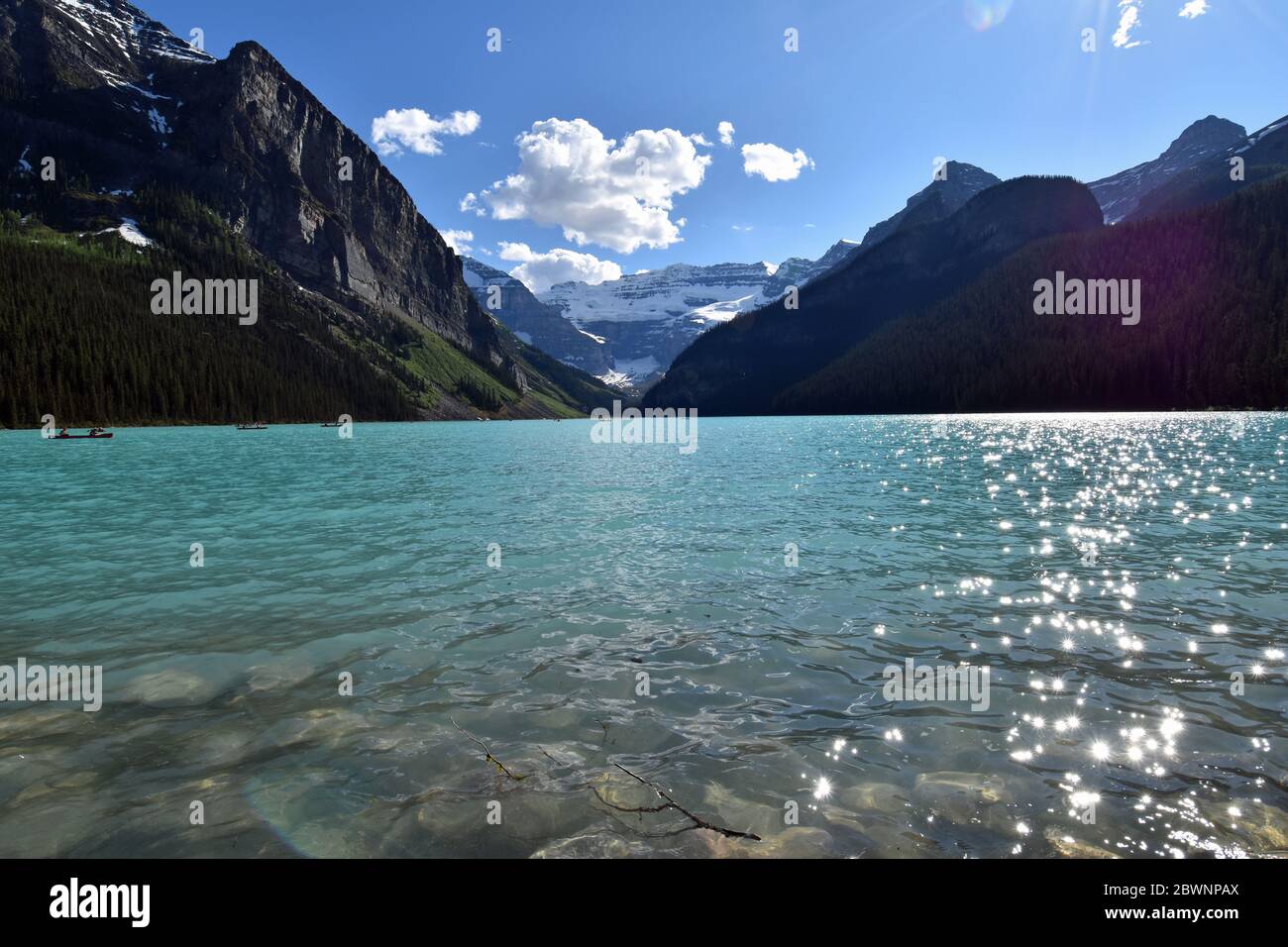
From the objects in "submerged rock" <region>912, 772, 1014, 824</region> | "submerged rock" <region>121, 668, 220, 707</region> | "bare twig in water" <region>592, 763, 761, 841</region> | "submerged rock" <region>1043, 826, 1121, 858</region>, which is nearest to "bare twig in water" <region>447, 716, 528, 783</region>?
"bare twig in water" <region>592, 763, 761, 841</region>

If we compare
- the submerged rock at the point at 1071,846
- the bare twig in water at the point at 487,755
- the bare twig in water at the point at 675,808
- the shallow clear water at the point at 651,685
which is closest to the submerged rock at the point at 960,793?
the shallow clear water at the point at 651,685

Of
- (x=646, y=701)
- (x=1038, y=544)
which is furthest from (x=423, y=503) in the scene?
(x=1038, y=544)

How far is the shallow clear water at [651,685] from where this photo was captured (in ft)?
23.4

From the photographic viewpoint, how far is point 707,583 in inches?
709

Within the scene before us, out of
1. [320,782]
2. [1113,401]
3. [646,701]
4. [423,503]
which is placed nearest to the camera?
[320,782]

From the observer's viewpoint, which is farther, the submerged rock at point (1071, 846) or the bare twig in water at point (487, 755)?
the bare twig in water at point (487, 755)

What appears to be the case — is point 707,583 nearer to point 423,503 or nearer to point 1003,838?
point 1003,838

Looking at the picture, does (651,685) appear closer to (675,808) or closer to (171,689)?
(675,808)

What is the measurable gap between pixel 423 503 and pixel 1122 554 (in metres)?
32.2

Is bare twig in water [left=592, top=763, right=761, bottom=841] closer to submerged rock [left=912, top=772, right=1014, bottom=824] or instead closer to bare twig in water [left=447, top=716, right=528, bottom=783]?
bare twig in water [left=447, top=716, right=528, bottom=783]

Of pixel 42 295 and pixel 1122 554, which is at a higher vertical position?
pixel 42 295

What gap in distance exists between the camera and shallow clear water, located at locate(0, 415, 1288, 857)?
714 centimetres

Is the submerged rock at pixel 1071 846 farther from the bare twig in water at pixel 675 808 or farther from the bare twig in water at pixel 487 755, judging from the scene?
the bare twig in water at pixel 487 755
